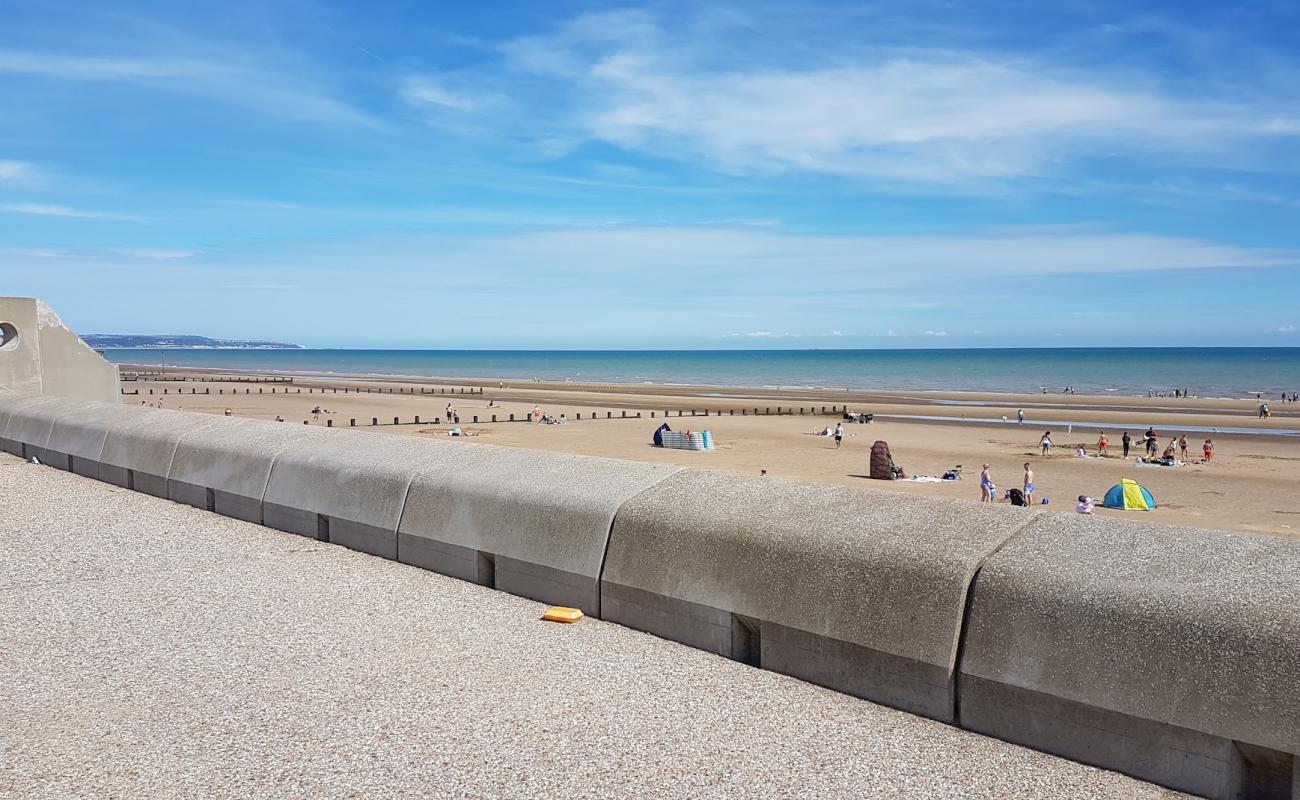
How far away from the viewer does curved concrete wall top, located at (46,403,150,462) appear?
11.7 meters

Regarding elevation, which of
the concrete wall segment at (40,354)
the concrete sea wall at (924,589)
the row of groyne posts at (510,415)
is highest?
the concrete wall segment at (40,354)

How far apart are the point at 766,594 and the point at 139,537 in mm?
5817

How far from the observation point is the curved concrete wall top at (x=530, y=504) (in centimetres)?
616

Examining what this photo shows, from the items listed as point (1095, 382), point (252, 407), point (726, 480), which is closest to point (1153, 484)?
point (726, 480)

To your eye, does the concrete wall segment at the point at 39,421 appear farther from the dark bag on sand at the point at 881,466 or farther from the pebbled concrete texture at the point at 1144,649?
the dark bag on sand at the point at 881,466

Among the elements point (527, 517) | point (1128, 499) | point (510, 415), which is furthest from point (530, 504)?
point (510, 415)

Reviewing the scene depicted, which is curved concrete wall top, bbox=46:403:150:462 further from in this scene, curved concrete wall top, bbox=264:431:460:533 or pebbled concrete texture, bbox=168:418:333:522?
curved concrete wall top, bbox=264:431:460:533

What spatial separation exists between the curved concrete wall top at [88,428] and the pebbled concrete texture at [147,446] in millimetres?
181

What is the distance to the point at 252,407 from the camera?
55.8 m

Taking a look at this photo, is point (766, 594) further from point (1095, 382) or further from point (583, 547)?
point (1095, 382)

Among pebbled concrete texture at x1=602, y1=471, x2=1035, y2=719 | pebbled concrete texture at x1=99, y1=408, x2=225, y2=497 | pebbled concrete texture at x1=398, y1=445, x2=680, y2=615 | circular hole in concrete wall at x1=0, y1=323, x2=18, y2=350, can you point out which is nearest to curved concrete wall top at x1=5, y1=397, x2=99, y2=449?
pebbled concrete texture at x1=99, y1=408, x2=225, y2=497

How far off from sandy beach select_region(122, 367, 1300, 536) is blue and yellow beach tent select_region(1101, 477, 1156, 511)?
0.37 m

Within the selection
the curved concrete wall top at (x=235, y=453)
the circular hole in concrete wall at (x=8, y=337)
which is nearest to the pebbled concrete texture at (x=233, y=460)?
the curved concrete wall top at (x=235, y=453)

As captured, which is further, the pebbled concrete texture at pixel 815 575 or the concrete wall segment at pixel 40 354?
the concrete wall segment at pixel 40 354
